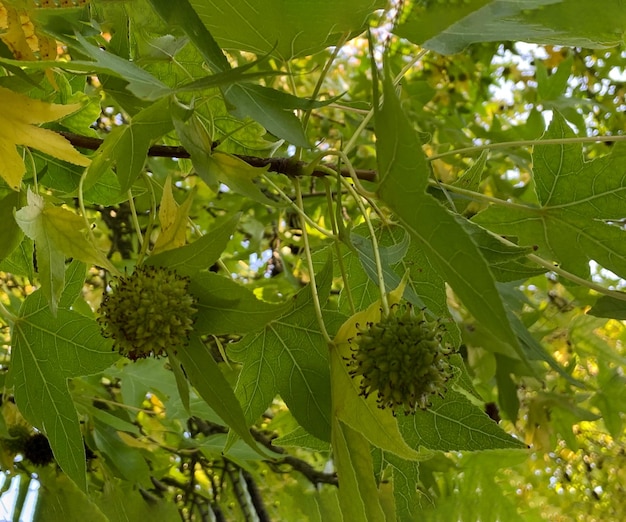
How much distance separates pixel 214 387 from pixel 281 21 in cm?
37

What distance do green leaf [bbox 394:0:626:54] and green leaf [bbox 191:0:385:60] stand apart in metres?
0.05

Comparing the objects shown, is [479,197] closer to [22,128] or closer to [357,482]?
[357,482]

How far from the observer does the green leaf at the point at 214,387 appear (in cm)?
67

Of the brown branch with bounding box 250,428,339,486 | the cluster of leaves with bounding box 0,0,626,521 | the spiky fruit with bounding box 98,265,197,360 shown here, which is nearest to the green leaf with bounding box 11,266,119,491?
the cluster of leaves with bounding box 0,0,626,521

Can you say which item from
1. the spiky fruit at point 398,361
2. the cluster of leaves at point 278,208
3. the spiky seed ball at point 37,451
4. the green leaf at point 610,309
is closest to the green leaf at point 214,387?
the cluster of leaves at point 278,208

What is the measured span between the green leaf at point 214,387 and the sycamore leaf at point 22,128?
228 mm

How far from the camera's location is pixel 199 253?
68cm

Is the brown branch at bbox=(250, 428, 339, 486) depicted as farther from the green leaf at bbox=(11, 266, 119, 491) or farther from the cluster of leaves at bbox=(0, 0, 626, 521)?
the green leaf at bbox=(11, 266, 119, 491)

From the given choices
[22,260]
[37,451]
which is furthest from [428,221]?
[37,451]

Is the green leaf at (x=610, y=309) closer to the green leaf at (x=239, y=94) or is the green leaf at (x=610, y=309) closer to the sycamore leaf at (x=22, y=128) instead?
the green leaf at (x=239, y=94)

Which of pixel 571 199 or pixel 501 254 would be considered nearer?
pixel 501 254

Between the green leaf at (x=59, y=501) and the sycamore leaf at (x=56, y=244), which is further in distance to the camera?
the green leaf at (x=59, y=501)

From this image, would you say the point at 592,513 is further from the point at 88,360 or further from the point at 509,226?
the point at 88,360

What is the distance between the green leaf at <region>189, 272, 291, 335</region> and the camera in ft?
2.23
